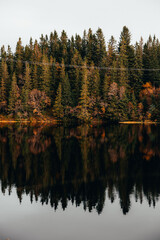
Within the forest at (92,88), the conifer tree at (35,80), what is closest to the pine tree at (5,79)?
the forest at (92,88)

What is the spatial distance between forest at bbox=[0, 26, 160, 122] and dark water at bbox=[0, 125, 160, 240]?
49990mm

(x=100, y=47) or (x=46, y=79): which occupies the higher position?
(x=100, y=47)

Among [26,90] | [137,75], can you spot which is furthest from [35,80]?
[137,75]

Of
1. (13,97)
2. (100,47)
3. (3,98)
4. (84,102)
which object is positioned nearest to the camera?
(84,102)

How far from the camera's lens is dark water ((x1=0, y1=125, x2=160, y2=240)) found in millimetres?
11375

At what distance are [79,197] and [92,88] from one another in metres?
65.4

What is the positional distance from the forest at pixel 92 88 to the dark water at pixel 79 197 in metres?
50.0

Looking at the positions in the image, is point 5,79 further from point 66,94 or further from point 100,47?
point 100,47

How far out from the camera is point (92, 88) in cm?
7862

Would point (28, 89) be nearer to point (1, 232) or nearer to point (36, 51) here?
point (36, 51)

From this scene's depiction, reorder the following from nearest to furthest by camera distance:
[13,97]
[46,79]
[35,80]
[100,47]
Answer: [13,97] < [46,79] < [35,80] < [100,47]

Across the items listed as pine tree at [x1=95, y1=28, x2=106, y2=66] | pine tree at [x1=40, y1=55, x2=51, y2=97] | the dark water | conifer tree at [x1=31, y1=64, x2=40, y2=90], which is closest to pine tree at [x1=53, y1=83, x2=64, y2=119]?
pine tree at [x1=40, y1=55, x2=51, y2=97]

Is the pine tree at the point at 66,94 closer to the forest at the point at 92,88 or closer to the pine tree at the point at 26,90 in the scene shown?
the forest at the point at 92,88

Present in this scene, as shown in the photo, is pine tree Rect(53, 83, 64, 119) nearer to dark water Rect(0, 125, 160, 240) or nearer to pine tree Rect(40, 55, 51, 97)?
pine tree Rect(40, 55, 51, 97)
